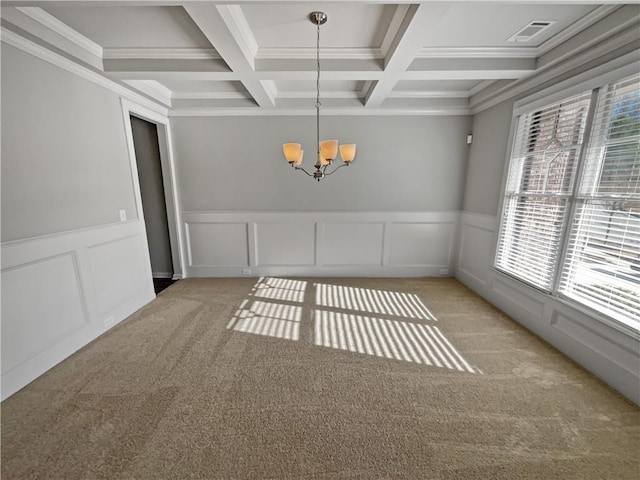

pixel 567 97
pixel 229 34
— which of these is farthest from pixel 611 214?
pixel 229 34

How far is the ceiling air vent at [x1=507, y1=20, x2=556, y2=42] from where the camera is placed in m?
1.97

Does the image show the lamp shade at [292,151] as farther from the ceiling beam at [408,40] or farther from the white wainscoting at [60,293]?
the white wainscoting at [60,293]

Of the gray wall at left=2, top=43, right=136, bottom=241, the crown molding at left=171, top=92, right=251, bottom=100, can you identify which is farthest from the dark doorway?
the gray wall at left=2, top=43, right=136, bottom=241

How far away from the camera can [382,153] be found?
3.81 metres

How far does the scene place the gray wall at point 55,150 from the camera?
5.91 ft

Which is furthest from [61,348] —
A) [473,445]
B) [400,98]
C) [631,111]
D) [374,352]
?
[631,111]

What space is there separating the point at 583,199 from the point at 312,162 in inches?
118

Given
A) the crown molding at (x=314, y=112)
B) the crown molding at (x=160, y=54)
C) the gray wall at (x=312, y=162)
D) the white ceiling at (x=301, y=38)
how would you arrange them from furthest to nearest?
1. the gray wall at (x=312, y=162)
2. the crown molding at (x=314, y=112)
3. the crown molding at (x=160, y=54)
4. the white ceiling at (x=301, y=38)

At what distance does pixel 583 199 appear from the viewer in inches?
84.4

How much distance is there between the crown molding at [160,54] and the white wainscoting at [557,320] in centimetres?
367

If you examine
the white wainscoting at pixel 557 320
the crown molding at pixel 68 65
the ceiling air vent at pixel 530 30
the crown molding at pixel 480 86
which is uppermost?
the ceiling air vent at pixel 530 30

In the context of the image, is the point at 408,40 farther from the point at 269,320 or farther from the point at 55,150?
the point at 55,150

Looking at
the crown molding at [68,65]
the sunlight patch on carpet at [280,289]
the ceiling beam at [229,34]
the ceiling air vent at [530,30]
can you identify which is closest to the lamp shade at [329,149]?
the ceiling beam at [229,34]

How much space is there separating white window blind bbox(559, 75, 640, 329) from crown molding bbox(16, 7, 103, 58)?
13.9ft
